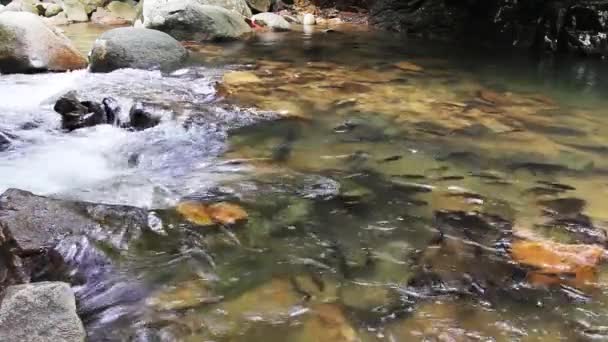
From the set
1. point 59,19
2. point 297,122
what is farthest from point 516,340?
point 59,19

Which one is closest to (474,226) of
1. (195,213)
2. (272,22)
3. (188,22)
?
(195,213)

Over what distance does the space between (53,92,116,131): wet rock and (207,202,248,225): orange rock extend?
2.41 metres

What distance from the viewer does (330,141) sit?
184 inches

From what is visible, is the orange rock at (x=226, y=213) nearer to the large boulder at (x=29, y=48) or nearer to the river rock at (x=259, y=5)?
the large boulder at (x=29, y=48)

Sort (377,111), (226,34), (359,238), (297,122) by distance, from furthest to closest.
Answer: (226,34), (377,111), (297,122), (359,238)

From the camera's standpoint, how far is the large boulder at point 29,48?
7.28 metres

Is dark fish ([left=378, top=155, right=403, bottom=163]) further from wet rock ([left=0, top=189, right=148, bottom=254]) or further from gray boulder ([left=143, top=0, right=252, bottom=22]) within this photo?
gray boulder ([left=143, top=0, right=252, bottom=22])

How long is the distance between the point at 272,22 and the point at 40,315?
1211cm

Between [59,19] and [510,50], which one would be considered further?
[59,19]

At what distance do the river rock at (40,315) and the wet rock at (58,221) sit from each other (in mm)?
598

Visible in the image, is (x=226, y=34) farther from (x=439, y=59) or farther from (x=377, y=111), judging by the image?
(x=377, y=111)

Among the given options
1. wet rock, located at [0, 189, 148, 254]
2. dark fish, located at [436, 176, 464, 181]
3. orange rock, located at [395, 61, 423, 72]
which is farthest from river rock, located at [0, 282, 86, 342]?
orange rock, located at [395, 61, 423, 72]

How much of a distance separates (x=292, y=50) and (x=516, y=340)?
8.07m

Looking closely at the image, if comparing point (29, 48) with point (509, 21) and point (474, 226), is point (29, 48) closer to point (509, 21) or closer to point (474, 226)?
point (474, 226)
